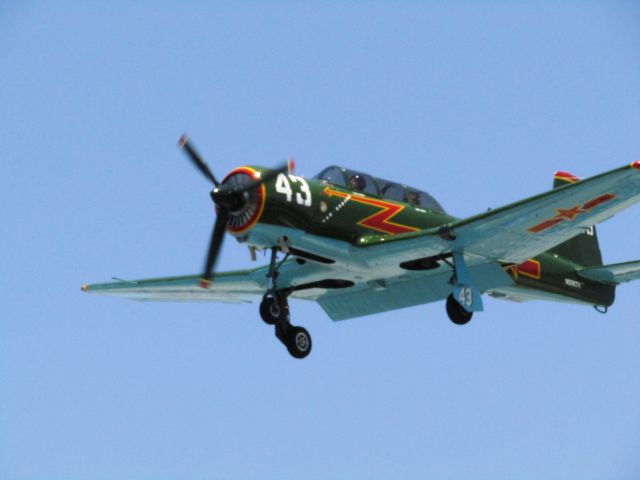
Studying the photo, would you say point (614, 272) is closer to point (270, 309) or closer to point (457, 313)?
point (457, 313)

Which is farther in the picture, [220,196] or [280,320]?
[280,320]

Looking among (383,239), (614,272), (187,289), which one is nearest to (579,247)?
(614,272)

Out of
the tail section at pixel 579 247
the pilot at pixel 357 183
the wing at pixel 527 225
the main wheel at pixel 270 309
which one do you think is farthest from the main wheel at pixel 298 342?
the tail section at pixel 579 247

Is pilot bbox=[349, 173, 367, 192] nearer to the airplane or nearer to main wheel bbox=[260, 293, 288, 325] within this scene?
the airplane

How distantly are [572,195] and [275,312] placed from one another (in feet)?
21.5

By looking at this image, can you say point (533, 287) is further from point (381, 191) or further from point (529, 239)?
point (381, 191)

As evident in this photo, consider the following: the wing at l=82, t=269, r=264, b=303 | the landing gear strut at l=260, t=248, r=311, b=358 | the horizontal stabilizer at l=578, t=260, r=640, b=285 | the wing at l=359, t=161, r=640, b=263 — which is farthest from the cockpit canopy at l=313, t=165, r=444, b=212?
the horizontal stabilizer at l=578, t=260, r=640, b=285

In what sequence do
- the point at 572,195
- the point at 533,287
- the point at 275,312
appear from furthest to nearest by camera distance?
the point at 533,287
the point at 275,312
the point at 572,195

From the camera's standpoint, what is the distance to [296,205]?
25.0m

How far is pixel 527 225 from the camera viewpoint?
2550cm

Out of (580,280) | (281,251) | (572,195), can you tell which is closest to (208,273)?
(281,251)

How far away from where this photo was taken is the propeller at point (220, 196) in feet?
80.1

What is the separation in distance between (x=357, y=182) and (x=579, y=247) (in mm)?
7194

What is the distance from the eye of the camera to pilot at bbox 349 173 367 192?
26.1 m
